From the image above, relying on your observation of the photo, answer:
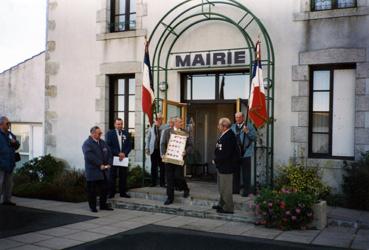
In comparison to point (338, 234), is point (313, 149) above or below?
above

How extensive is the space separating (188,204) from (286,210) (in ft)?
7.43

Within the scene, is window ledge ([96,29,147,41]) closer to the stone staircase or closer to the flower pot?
the stone staircase

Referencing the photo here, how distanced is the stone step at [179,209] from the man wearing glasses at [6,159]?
2229mm

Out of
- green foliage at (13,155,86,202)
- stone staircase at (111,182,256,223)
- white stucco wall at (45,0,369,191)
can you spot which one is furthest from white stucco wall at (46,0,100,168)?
stone staircase at (111,182,256,223)

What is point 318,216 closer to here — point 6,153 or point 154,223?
point 154,223

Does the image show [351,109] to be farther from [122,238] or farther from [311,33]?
[122,238]

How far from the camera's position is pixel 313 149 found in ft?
33.1

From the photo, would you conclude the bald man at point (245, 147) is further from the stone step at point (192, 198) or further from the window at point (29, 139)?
the window at point (29, 139)

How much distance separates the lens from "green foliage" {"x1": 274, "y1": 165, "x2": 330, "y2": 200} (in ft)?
29.7

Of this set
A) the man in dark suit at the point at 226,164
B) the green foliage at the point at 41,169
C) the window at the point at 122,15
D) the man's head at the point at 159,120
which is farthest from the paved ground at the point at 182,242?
the window at the point at 122,15

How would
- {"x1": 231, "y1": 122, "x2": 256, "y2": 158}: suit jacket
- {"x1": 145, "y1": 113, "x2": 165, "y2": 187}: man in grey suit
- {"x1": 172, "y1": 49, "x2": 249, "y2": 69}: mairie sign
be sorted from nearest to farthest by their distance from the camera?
{"x1": 231, "y1": 122, "x2": 256, "y2": 158}: suit jacket → {"x1": 145, "y1": 113, "x2": 165, "y2": 187}: man in grey suit → {"x1": 172, "y1": 49, "x2": 249, "y2": 69}: mairie sign

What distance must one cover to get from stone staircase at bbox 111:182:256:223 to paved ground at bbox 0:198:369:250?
6.4 inches

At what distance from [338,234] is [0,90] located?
11965 mm

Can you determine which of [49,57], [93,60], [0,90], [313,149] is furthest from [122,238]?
[0,90]
